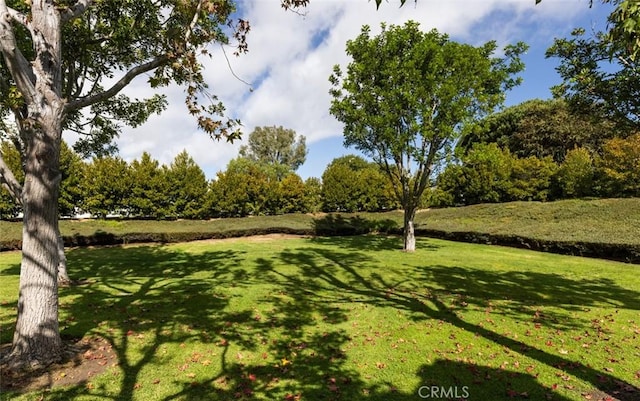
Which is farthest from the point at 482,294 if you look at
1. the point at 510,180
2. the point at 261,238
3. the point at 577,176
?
the point at 577,176

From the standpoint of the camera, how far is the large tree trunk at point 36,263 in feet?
15.6

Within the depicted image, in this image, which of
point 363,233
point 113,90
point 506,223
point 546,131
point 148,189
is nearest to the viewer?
point 113,90

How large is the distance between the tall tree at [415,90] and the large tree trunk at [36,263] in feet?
41.3

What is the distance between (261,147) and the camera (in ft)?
183

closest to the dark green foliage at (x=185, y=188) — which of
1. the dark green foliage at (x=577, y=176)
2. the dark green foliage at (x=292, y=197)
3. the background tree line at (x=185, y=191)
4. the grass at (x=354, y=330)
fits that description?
the background tree line at (x=185, y=191)

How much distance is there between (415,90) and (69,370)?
14.6 meters

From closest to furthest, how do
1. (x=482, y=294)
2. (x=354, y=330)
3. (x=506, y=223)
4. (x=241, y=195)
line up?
1. (x=354, y=330)
2. (x=482, y=294)
3. (x=506, y=223)
4. (x=241, y=195)

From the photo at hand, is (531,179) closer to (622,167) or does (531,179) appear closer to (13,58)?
(622,167)

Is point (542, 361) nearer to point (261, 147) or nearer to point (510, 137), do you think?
point (510, 137)

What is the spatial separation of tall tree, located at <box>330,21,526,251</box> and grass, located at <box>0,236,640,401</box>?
586cm

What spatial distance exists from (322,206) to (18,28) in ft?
78.2

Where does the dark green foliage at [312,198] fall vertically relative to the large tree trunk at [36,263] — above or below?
above

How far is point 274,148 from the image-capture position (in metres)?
55.9

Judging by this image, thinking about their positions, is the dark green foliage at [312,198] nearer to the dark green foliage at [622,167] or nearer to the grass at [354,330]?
the grass at [354,330]
